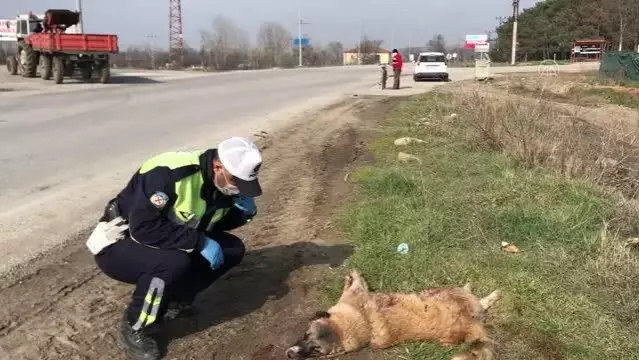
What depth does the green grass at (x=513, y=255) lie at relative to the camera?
11.5 ft

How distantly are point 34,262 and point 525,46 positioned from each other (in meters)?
79.6

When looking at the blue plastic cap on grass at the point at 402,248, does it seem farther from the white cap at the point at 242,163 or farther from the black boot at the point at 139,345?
the black boot at the point at 139,345

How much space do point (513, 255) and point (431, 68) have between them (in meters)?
27.2

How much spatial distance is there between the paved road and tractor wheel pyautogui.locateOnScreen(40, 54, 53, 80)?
4541mm

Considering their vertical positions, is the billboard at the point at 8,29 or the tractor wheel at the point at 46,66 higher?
the billboard at the point at 8,29

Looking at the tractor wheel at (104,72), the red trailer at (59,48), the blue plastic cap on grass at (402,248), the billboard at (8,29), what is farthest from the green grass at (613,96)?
the billboard at (8,29)

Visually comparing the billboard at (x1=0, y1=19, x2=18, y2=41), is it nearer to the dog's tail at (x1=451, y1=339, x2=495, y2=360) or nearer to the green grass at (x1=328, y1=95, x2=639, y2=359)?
the green grass at (x1=328, y1=95, x2=639, y2=359)

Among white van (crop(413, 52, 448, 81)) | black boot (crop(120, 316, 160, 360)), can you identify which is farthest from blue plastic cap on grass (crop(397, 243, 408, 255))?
white van (crop(413, 52, 448, 81))

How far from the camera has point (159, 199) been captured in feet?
10.4

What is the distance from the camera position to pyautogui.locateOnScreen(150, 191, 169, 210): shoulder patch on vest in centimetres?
317

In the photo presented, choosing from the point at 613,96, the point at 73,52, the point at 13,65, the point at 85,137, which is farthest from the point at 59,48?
the point at 613,96

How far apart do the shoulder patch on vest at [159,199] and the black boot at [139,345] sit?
0.70 meters

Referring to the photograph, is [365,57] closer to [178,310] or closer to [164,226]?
[178,310]

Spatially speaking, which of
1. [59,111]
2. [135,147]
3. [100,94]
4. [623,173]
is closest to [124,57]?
[100,94]
